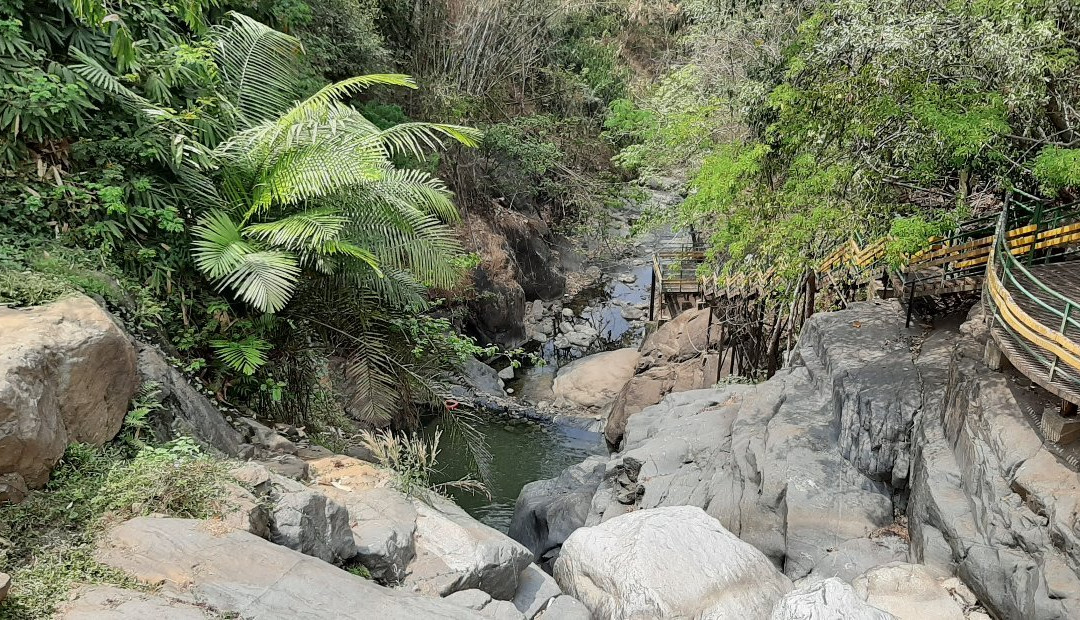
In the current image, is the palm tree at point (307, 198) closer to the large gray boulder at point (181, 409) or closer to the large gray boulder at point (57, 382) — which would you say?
the large gray boulder at point (181, 409)

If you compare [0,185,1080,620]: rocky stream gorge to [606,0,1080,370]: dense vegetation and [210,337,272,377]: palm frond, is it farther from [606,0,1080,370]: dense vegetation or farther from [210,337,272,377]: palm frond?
[606,0,1080,370]: dense vegetation

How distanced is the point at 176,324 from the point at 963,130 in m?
7.54

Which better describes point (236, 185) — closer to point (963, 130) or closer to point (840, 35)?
point (840, 35)

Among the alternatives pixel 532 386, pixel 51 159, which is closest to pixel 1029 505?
pixel 51 159

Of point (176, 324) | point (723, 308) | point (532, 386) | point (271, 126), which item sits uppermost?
point (271, 126)

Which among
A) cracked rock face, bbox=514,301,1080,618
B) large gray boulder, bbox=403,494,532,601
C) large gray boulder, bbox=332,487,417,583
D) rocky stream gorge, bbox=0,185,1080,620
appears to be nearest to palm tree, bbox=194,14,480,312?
rocky stream gorge, bbox=0,185,1080,620

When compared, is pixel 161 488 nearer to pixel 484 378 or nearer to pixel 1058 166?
pixel 1058 166

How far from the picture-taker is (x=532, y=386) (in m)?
16.7

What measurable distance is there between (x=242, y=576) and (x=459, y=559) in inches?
83.1

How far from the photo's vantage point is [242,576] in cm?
400

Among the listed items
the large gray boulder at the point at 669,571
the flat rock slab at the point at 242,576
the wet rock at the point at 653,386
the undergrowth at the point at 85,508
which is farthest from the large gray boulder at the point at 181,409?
the wet rock at the point at 653,386

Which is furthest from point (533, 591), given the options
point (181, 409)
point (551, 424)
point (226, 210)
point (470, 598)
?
point (551, 424)

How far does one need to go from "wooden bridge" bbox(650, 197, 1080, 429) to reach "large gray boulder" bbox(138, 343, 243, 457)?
6828 millimetres

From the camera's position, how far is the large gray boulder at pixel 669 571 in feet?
20.6
